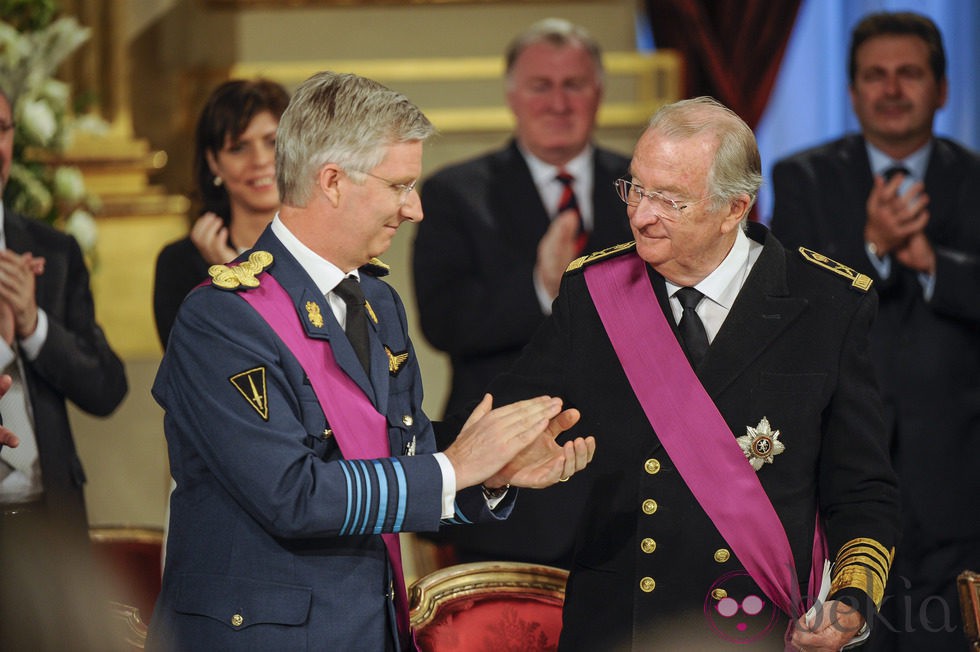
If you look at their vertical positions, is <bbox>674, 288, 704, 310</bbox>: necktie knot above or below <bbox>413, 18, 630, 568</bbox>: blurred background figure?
above

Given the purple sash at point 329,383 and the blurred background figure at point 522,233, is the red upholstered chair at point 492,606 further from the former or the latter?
the blurred background figure at point 522,233

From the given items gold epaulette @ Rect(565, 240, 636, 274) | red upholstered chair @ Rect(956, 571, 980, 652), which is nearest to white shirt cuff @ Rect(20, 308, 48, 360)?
gold epaulette @ Rect(565, 240, 636, 274)

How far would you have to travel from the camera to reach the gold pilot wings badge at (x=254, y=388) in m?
1.89

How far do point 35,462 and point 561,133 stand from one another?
5.58 feet

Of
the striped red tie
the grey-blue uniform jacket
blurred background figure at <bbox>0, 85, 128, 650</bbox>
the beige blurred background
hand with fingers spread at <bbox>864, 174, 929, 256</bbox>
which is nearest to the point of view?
the grey-blue uniform jacket

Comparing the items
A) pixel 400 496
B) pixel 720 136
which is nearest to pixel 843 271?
pixel 720 136

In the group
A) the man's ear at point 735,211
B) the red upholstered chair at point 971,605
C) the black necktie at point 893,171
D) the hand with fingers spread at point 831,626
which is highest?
the man's ear at point 735,211

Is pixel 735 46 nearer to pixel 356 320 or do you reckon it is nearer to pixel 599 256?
pixel 599 256

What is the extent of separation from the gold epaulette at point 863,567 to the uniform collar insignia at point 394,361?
0.75 metres

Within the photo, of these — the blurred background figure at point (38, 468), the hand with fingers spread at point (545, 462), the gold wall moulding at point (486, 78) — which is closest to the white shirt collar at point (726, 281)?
the hand with fingers spread at point (545, 462)

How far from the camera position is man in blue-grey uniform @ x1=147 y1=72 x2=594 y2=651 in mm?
1895

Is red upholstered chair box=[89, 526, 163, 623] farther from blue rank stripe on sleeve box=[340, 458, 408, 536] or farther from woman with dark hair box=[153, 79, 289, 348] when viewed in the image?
blue rank stripe on sleeve box=[340, 458, 408, 536]

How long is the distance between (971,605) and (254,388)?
1320 millimetres

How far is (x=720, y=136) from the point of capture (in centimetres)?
217
